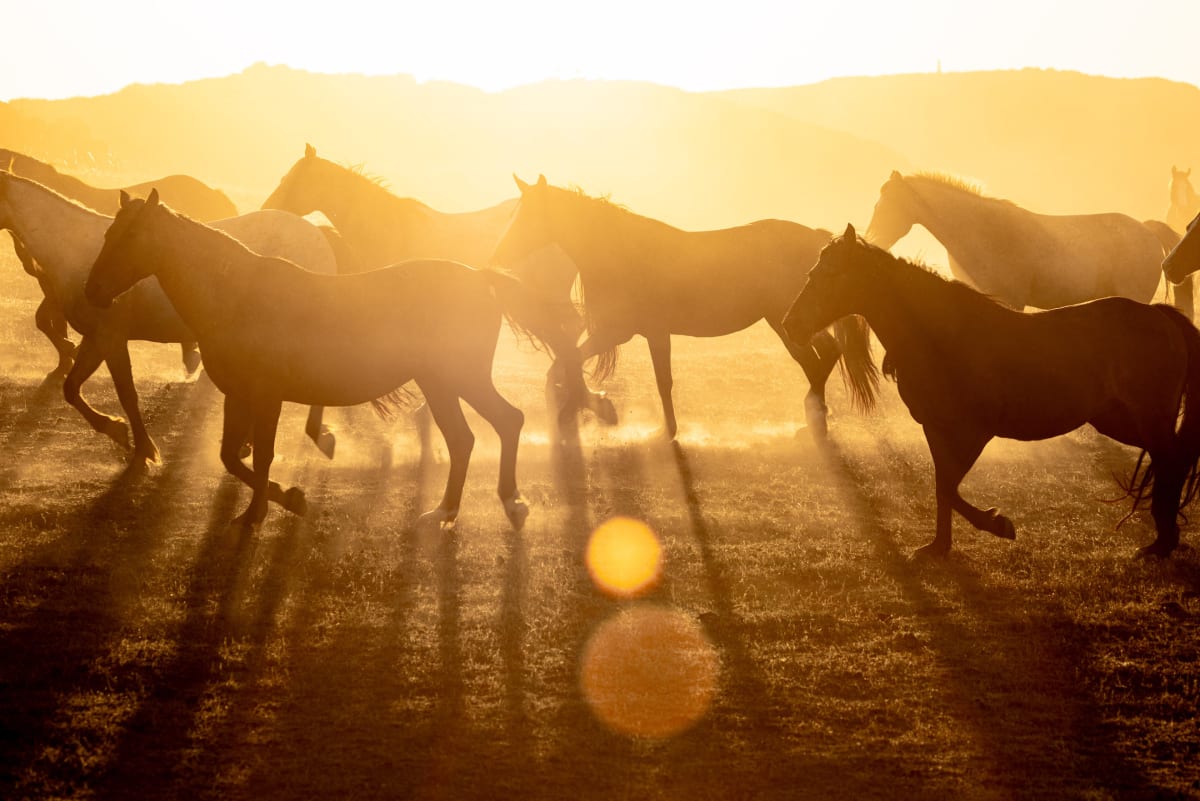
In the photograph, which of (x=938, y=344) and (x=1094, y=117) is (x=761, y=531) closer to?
(x=938, y=344)

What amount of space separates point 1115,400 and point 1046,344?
0.55 meters

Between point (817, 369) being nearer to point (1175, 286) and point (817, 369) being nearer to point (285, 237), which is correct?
point (285, 237)

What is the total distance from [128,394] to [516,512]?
11.1 feet

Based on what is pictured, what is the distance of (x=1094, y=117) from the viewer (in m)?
111

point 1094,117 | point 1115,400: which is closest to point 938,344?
point 1115,400

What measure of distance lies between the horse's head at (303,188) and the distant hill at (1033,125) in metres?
71.0

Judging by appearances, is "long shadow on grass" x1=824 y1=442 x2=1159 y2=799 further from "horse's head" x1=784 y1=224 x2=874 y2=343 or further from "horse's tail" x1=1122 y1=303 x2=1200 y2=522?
"horse's head" x1=784 y1=224 x2=874 y2=343

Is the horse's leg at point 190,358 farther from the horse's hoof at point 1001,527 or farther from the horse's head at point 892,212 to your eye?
the horse's hoof at point 1001,527

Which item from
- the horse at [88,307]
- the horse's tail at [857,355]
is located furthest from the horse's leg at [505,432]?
the horse's tail at [857,355]

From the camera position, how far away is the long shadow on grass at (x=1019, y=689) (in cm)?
488

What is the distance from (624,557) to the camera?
793 centimetres

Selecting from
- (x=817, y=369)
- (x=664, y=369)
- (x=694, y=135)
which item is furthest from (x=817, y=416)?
(x=694, y=135)

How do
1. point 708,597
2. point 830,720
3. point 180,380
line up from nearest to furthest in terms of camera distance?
point 830,720
point 708,597
point 180,380

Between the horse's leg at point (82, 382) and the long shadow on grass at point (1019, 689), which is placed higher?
the horse's leg at point (82, 382)
